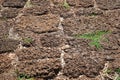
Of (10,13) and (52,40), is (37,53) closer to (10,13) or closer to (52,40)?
(52,40)

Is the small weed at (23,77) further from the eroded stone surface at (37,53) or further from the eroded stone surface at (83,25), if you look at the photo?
the eroded stone surface at (83,25)

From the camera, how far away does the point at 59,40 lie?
2.79m

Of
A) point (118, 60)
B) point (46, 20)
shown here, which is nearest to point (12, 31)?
point (46, 20)

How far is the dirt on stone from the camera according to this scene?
2576mm

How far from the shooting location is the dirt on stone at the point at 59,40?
2576 mm

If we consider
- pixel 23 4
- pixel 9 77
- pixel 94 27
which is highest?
pixel 23 4

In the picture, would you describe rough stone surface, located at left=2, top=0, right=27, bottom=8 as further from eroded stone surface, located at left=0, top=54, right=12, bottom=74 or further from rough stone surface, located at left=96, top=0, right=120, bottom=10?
rough stone surface, located at left=96, top=0, right=120, bottom=10

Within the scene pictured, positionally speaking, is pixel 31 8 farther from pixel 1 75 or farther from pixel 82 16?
pixel 1 75

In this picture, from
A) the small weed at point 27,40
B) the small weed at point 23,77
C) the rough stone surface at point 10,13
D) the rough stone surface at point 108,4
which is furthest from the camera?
the rough stone surface at point 108,4

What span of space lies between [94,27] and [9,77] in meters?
0.95

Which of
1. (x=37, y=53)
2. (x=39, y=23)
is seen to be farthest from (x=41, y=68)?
(x=39, y=23)

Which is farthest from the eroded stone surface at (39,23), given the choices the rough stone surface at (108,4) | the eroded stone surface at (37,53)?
the rough stone surface at (108,4)

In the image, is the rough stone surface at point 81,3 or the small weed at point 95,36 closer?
the small weed at point 95,36

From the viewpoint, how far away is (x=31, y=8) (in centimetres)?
308
